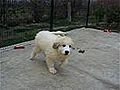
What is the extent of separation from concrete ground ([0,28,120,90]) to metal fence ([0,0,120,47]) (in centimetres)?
58

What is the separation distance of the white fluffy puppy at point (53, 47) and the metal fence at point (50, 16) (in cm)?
135

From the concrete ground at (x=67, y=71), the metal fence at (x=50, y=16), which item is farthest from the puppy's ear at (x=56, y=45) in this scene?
the metal fence at (x=50, y=16)

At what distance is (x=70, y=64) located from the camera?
170 inches

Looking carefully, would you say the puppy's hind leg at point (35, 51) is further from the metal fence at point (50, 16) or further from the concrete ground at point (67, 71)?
the metal fence at point (50, 16)

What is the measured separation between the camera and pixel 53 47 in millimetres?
3564

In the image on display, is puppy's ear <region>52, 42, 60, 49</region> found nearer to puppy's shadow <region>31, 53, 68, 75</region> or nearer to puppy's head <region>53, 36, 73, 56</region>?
puppy's head <region>53, 36, 73, 56</region>

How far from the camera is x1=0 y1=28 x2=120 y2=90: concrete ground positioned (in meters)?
3.49

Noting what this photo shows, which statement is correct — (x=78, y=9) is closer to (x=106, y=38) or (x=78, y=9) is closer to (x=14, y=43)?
(x=106, y=38)

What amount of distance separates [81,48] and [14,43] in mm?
1340

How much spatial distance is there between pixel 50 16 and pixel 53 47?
2.73 metres

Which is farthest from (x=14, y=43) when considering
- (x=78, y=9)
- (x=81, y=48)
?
(x=78, y=9)

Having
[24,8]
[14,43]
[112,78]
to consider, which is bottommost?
[112,78]

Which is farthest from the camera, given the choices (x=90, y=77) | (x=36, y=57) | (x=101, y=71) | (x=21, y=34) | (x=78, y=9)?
(x=78, y=9)

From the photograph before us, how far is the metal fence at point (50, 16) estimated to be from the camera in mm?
5570
